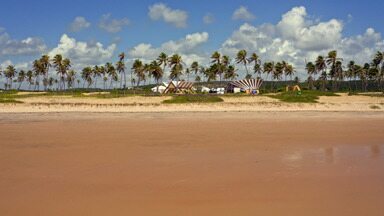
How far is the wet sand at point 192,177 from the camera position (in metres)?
7.65

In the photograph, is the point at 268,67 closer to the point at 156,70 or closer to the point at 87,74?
the point at 156,70

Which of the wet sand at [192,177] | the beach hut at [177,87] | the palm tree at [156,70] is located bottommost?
the wet sand at [192,177]

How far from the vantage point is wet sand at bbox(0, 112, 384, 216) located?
25.1 feet

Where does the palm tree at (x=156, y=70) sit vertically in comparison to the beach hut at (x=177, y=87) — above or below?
above

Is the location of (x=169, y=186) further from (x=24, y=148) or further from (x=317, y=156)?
(x=24, y=148)

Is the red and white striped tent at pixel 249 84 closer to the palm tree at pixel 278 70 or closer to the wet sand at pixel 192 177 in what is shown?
the palm tree at pixel 278 70

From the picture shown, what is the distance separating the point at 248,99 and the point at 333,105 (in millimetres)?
11289

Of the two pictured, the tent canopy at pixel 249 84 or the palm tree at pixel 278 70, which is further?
the palm tree at pixel 278 70

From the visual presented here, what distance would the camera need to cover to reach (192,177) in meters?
10.0

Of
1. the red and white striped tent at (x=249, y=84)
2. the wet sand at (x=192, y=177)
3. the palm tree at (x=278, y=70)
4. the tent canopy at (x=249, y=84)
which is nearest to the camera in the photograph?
the wet sand at (x=192, y=177)

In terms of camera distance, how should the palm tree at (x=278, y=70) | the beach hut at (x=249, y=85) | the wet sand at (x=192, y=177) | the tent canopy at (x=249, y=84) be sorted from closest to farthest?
the wet sand at (x=192, y=177), the beach hut at (x=249, y=85), the tent canopy at (x=249, y=84), the palm tree at (x=278, y=70)

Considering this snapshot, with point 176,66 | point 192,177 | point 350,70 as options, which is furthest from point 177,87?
point 192,177

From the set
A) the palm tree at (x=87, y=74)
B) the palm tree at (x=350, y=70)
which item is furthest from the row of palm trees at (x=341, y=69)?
the palm tree at (x=87, y=74)

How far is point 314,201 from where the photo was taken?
795 cm
